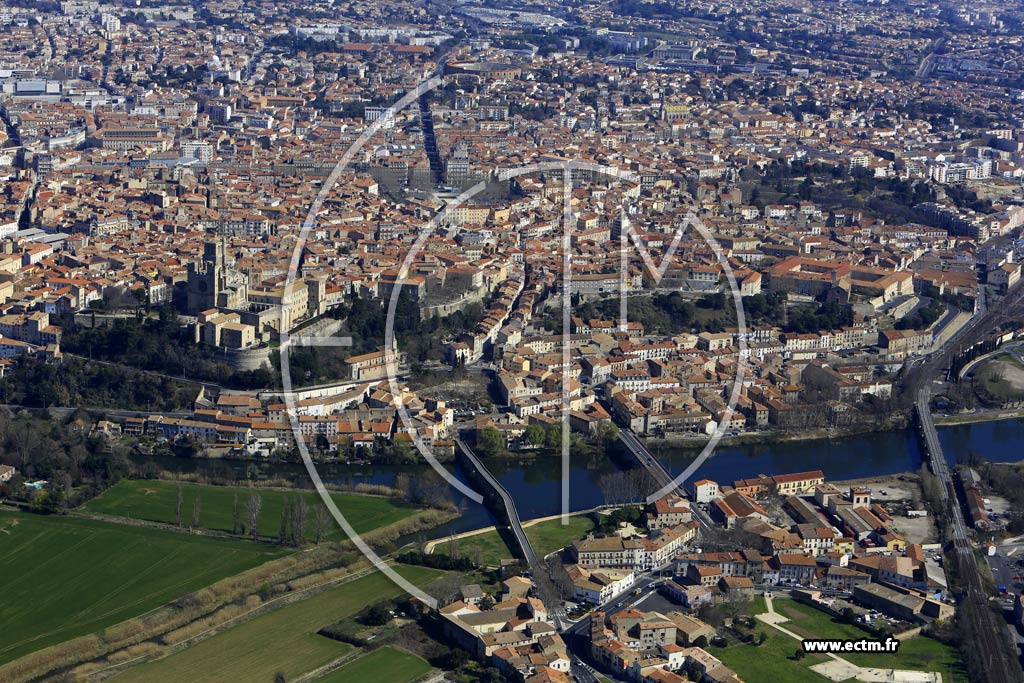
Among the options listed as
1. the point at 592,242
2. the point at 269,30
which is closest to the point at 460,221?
the point at 592,242

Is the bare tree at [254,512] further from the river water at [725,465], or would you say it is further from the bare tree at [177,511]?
the river water at [725,465]

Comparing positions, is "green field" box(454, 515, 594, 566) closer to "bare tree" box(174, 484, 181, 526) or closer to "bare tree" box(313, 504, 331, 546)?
"bare tree" box(313, 504, 331, 546)

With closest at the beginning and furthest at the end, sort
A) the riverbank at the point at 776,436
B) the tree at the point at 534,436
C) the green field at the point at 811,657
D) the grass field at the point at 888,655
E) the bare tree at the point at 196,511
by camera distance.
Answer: the green field at the point at 811,657 → the grass field at the point at 888,655 → the bare tree at the point at 196,511 → the tree at the point at 534,436 → the riverbank at the point at 776,436

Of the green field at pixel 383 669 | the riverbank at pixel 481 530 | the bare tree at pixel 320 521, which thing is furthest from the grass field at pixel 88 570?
the green field at pixel 383 669

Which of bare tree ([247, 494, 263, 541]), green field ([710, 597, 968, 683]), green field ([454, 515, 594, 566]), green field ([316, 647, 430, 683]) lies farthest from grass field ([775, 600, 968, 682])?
bare tree ([247, 494, 263, 541])

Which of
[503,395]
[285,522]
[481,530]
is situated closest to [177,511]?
[285,522]

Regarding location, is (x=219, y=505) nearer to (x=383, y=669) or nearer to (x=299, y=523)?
(x=299, y=523)
